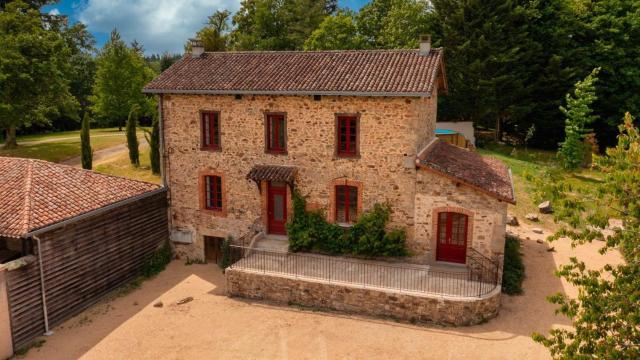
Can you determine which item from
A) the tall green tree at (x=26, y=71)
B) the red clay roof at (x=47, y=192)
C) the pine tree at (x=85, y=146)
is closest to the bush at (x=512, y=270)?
the red clay roof at (x=47, y=192)

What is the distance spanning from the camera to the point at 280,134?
65.2ft

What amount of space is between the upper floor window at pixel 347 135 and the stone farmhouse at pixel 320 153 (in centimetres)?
6

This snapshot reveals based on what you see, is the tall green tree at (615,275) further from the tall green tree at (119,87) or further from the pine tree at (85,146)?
the tall green tree at (119,87)

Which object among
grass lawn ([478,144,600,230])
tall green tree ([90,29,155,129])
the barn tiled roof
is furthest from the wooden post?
tall green tree ([90,29,155,129])

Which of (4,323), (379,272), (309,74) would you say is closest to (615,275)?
(379,272)

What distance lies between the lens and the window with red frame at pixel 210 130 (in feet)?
67.8

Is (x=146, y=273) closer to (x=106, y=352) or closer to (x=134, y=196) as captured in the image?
(x=134, y=196)

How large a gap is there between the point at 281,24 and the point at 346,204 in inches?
1424

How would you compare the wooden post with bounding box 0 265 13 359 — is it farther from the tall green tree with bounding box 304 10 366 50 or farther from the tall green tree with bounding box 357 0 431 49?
the tall green tree with bounding box 357 0 431 49

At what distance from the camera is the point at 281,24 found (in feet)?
166

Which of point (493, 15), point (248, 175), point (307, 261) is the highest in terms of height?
point (493, 15)

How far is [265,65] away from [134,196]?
7.72m

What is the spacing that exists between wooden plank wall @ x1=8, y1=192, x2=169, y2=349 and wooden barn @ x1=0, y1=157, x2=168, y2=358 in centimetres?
3

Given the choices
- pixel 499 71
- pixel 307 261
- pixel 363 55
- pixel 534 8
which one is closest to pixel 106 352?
pixel 307 261
